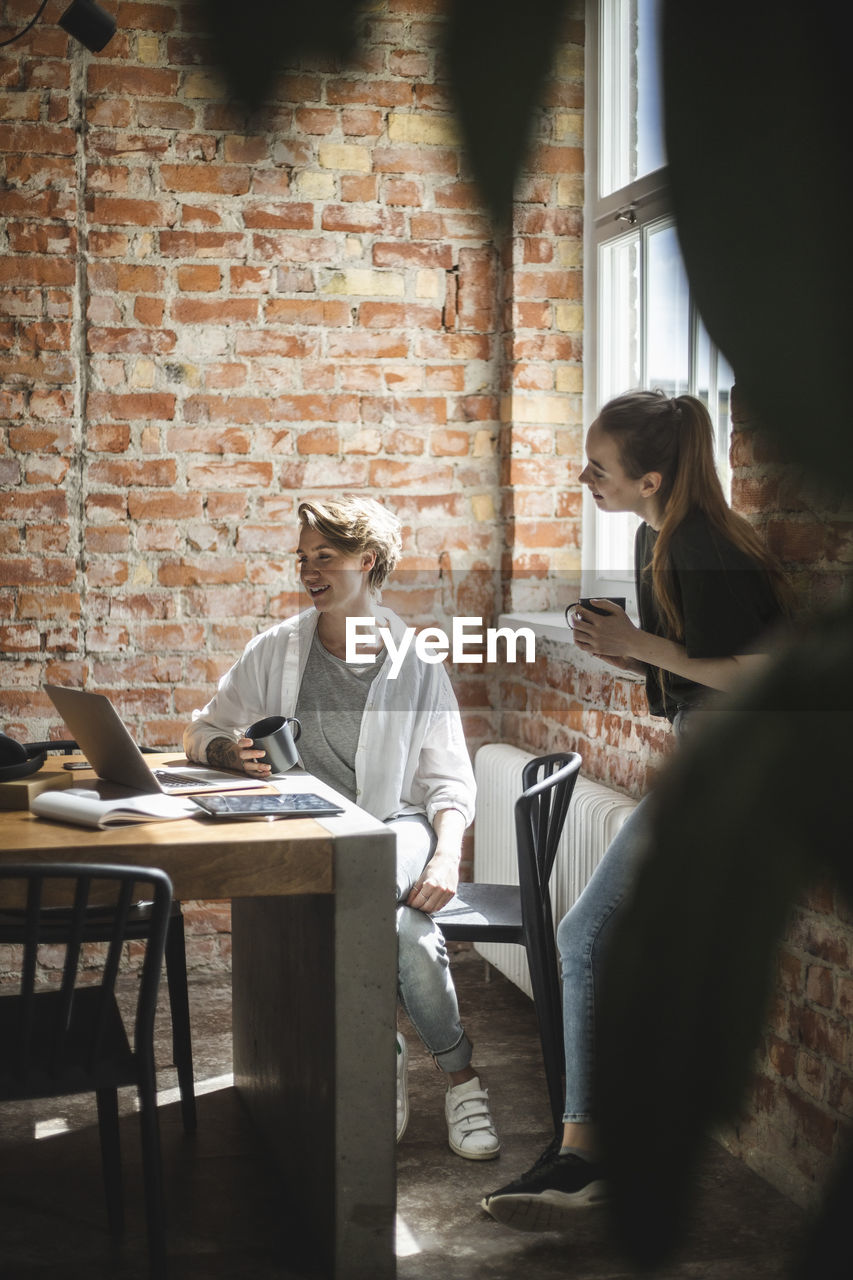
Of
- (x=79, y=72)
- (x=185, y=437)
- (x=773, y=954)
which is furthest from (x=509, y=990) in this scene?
(x=773, y=954)


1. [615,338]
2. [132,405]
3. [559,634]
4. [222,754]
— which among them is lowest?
[222,754]

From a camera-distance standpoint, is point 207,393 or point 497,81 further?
point 207,393

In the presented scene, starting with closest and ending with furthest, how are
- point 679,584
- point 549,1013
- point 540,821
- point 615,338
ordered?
point 679,584
point 549,1013
point 540,821
point 615,338

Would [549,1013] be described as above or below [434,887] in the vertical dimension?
below

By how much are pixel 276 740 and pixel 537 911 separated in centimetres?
60

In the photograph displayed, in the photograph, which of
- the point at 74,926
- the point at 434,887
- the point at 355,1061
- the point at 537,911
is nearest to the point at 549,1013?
the point at 537,911

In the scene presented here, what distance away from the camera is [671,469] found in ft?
2.15

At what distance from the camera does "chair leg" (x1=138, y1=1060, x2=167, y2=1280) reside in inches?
70.8

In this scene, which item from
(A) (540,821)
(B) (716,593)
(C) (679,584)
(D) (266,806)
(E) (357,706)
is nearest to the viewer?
(B) (716,593)

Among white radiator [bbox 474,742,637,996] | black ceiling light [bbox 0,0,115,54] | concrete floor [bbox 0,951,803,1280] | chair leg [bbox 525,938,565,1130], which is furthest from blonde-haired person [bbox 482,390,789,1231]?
white radiator [bbox 474,742,637,996]

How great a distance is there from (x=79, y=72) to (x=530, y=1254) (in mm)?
2901

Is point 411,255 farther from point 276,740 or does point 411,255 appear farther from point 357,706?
point 276,740

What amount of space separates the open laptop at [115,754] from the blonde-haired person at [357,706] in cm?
15

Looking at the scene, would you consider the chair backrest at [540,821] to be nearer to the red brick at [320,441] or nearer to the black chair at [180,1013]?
the black chair at [180,1013]
